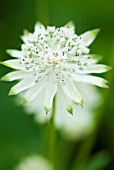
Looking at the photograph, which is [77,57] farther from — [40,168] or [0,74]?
[0,74]

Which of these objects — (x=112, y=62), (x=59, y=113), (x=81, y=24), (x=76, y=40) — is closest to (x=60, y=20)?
(x=81, y=24)

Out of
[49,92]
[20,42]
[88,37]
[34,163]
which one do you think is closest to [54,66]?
[49,92]

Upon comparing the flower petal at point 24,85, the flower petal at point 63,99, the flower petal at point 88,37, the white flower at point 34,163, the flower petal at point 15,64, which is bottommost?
the white flower at point 34,163

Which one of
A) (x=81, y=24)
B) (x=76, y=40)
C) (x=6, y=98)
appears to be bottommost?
(x=6, y=98)

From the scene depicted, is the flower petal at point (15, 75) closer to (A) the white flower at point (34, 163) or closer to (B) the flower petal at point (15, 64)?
(B) the flower petal at point (15, 64)

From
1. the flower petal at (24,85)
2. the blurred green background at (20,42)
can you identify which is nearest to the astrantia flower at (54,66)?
the flower petal at (24,85)

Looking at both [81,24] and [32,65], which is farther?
[81,24]

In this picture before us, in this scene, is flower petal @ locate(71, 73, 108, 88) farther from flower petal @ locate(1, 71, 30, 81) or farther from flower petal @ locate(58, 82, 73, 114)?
flower petal @ locate(1, 71, 30, 81)

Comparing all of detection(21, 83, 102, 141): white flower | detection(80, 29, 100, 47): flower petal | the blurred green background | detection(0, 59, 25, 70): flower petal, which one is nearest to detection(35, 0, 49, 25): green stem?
the blurred green background
